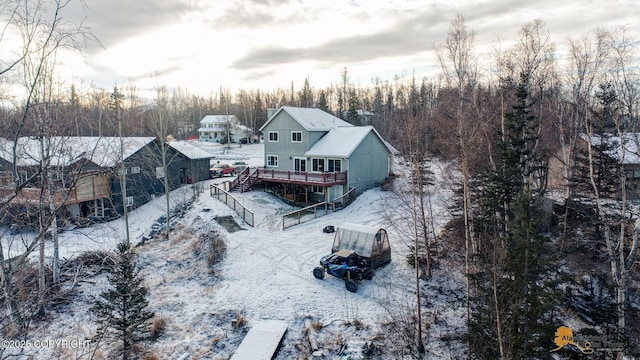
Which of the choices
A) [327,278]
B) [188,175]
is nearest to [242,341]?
[327,278]

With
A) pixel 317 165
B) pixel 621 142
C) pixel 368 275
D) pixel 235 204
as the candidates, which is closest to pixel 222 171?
pixel 317 165

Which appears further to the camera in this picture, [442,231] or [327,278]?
[442,231]

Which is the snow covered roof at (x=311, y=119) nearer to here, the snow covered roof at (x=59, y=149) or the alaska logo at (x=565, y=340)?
the snow covered roof at (x=59, y=149)

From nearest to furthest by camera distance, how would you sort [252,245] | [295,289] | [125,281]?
[125,281] → [295,289] → [252,245]

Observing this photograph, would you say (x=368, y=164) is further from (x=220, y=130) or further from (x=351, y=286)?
(x=220, y=130)

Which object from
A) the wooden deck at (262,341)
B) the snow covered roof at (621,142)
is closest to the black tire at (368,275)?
the wooden deck at (262,341)

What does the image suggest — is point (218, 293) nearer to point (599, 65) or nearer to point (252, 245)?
point (252, 245)
